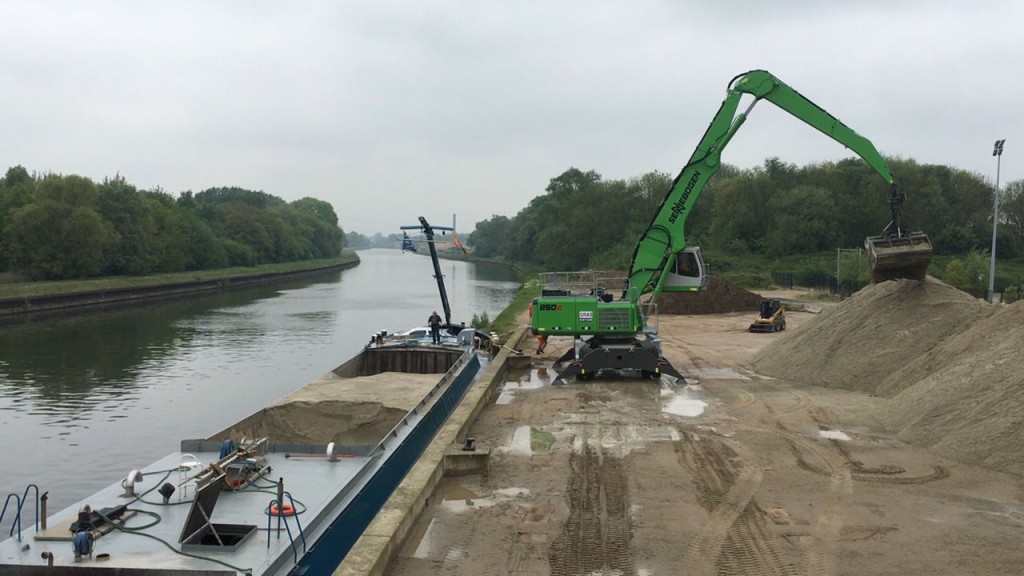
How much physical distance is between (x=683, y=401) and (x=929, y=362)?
16.9 ft

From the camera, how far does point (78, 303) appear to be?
53625mm

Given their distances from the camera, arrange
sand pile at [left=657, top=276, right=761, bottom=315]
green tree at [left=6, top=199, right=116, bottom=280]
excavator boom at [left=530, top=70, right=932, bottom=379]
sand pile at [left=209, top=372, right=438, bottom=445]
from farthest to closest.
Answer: green tree at [left=6, top=199, right=116, bottom=280], sand pile at [left=657, top=276, right=761, bottom=315], excavator boom at [left=530, top=70, right=932, bottom=379], sand pile at [left=209, top=372, right=438, bottom=445]

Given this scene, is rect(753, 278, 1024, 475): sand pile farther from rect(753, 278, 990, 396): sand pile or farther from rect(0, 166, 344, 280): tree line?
rect(0, 166, 344, 280): tree line

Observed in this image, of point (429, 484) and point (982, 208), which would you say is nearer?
point (429, 484)

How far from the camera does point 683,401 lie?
17875 millimetres

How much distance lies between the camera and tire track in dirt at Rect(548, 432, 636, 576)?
8461 mm

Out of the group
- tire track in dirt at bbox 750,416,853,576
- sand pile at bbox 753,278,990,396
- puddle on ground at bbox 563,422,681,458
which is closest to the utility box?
tire track in dirt at bbox 750,416,853,576

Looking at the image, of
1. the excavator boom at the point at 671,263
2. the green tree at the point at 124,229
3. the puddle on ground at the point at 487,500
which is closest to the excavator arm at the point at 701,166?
→ the excavator boom at the point at 671,263

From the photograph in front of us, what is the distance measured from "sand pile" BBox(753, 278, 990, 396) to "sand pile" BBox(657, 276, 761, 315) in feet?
64.0

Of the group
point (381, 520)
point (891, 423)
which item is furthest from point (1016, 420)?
point (381, 520)

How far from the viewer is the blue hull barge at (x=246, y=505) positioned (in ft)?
24.5

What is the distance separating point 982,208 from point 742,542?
76.6m

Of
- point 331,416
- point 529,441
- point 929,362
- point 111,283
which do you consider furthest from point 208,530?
point 111,283

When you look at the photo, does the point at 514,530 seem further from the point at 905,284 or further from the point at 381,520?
the point at 905,284
